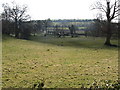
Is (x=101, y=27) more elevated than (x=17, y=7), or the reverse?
(x=17, y=7)

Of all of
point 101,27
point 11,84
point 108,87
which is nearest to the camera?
point 108,87

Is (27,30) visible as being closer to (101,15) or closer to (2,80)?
(101,15)

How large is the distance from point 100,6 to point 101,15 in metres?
1.67

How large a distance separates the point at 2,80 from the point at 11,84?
0.61 meters

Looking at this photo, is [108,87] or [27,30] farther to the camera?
[27,30]

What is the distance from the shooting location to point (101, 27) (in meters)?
31.8

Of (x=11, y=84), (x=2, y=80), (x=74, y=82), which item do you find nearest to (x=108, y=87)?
(x=74, y=82)

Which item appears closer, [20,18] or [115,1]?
[115,1]

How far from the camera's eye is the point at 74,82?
623cm

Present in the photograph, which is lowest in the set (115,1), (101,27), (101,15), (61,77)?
(61,77)

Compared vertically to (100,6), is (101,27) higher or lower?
lower

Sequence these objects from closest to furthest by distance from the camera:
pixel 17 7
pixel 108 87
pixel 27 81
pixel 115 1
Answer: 1. pixel 108 87
2. pixel 27 81
3. pixel 115 1
4. pixel 17 7

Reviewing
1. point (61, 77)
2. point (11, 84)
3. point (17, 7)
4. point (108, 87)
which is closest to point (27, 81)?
point (11, 84)

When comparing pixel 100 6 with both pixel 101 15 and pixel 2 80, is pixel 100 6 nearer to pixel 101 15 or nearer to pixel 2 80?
pixel 101 15
